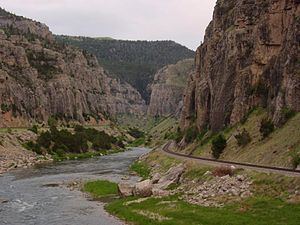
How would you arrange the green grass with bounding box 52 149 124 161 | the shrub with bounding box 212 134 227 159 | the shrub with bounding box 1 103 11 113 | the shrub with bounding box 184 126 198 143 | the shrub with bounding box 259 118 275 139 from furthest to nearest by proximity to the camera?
1. the shrub with bounding box 1 103 11 113
2. the green grass with bounding box 52 149 124 161
3. the shrub with bounding box 184 126 198 143
4. the shrub with bounding box 212 134 227 159
5. the shrub with bounding box 259 118 275 139

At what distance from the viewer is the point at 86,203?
60.7 meters

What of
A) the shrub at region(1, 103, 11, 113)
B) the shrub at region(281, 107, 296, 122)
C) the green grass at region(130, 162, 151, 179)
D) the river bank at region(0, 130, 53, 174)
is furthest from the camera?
the shrub at region(1, 103, 11, 113)

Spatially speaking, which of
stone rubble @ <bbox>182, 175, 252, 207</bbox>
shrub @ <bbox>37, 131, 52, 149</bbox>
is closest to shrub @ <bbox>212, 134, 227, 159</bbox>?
stone rubble @ <bbox>182, 175, 252, 207</bbox>

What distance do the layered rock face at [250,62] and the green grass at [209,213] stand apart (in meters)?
32.3

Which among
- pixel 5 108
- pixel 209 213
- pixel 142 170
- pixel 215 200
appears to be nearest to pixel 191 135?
pixel 142 170

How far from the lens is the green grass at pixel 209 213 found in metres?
36.8

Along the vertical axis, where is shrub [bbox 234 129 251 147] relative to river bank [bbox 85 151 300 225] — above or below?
above

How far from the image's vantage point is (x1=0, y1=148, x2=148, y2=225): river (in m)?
49.4

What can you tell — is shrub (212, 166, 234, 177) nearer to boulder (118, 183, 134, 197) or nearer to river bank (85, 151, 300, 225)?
river bank (85, 151, 300, 225)

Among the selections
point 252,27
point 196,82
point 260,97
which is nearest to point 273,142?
point 260,97

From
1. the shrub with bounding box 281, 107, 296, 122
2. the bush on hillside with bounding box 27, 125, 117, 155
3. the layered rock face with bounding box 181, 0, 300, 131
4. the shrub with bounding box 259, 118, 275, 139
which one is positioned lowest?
the bush on hillside with bounding box 27, 125, 117, 155

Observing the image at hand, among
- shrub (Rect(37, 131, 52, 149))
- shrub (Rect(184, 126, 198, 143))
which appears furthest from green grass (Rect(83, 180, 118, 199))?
shrub (Rect(37, 131, 52, 149))

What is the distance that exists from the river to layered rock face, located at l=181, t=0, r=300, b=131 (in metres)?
26.5

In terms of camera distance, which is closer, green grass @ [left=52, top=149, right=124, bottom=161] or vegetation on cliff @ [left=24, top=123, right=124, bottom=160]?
green grass @ [left=52, top=149, right=124, bottom=161]
